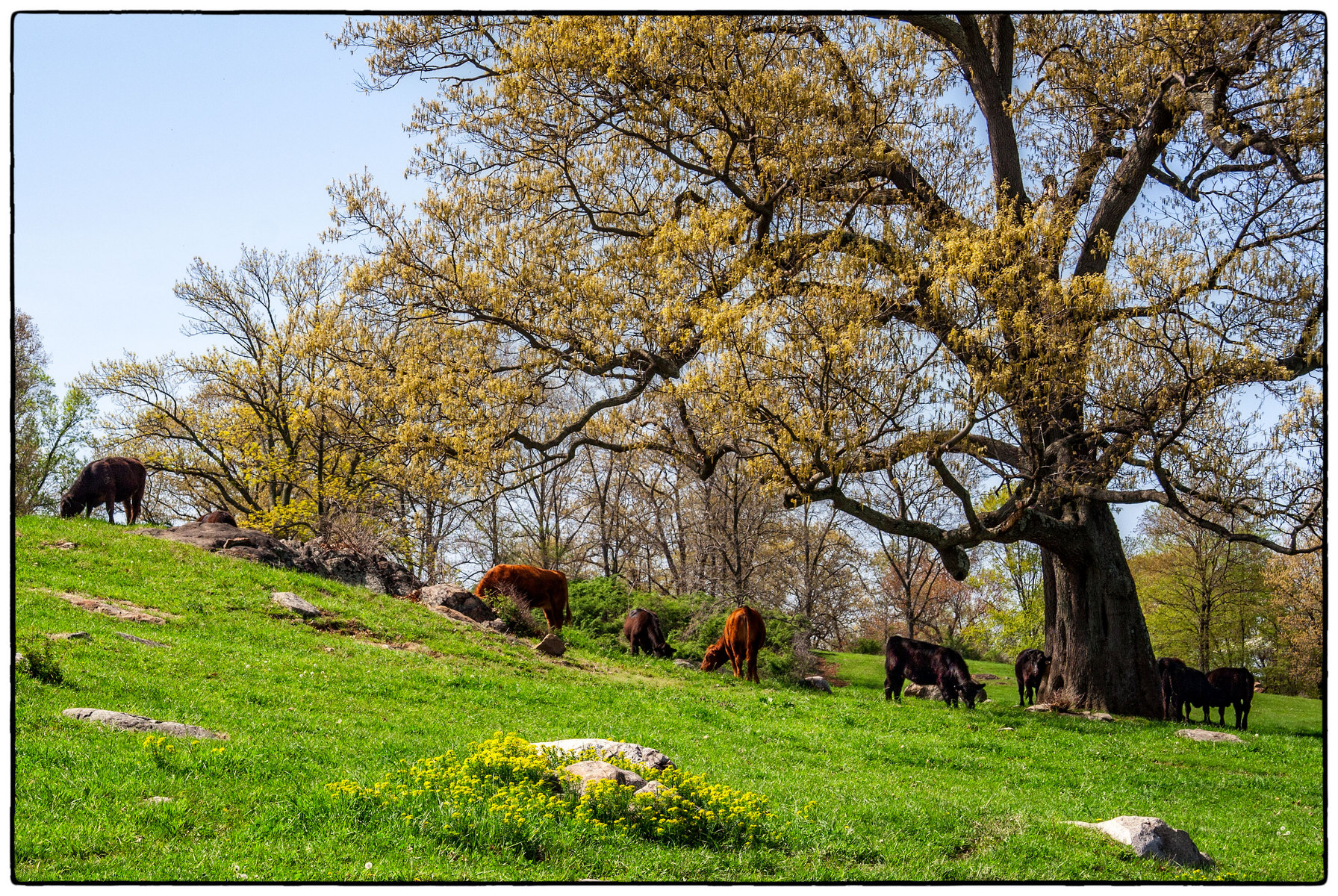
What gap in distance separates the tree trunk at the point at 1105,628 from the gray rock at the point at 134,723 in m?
17.6

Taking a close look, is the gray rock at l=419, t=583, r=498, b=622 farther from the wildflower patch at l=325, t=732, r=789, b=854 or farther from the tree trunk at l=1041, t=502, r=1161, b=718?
the wildflower patch at l=325, t=732, r=789, b=854

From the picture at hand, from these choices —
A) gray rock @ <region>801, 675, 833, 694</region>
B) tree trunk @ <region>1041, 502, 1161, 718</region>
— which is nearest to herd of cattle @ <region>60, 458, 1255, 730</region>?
tree trunk @ <region>1041, 502, 1161, 718</region>

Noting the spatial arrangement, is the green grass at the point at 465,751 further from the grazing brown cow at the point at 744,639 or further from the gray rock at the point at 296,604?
the grazing brown cow at the point at 744,639

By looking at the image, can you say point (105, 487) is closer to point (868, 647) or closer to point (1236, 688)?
point (1236, 688)

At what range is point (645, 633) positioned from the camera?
24.3 meters

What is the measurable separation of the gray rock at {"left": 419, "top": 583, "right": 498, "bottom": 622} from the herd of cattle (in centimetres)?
47

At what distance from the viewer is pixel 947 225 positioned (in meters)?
18.7

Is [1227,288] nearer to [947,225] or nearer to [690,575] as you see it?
[947,225]

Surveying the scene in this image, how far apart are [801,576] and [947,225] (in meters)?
24.9

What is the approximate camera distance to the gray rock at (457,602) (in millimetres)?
22984

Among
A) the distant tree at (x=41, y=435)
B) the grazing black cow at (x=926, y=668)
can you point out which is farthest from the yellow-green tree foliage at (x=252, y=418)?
the grazing black cow at (x=926, y=668)

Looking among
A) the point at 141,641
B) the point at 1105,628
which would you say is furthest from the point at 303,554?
the point at 1105,628

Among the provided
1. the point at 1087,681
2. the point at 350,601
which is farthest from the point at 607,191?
the point at 1087,681

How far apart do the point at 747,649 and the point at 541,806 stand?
1407cm
